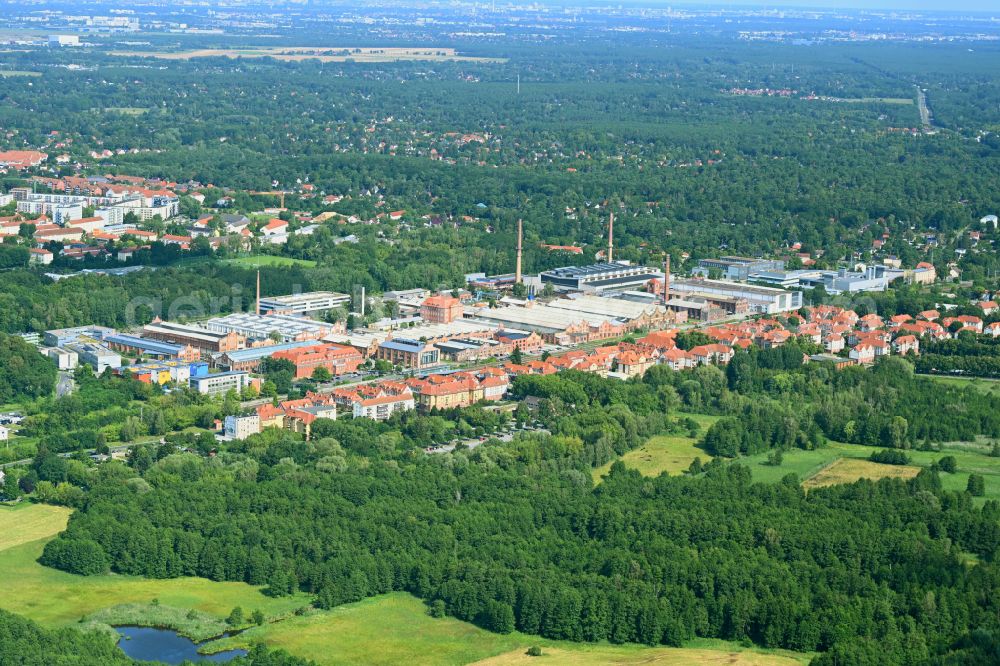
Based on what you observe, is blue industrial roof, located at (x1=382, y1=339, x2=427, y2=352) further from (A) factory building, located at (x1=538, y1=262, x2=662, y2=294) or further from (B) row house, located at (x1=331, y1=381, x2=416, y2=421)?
(A) factory building, located at (x1=538, y1=262, x2=662, y2=294)

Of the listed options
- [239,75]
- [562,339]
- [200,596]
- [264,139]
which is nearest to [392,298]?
[562,339]

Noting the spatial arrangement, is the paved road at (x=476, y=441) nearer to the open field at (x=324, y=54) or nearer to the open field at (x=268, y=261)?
the open field at (x=268, y=261)

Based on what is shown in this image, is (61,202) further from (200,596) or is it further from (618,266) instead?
(200,596)

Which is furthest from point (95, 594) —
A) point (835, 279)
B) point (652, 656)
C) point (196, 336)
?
point (835, 279)

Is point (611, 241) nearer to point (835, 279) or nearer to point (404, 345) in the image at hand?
point (835, 279)

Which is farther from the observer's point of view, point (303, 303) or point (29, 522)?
point (303, 303)

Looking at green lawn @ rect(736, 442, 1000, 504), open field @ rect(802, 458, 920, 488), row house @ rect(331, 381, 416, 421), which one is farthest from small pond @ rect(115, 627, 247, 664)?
open field @ rect(802, 458, 920, 488)
